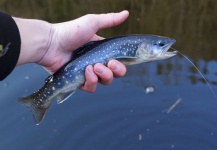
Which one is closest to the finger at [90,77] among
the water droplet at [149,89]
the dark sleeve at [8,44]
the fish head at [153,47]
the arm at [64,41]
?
the arm at [64,41]

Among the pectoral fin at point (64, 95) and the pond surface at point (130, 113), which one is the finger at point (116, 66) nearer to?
the pectoral fin at point (64, 95)

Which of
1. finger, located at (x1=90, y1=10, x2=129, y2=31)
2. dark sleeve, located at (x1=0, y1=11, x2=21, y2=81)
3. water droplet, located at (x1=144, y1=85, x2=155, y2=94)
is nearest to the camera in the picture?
dark sleeve, located at (x1=0, y1=11, x2=21, y2=81)

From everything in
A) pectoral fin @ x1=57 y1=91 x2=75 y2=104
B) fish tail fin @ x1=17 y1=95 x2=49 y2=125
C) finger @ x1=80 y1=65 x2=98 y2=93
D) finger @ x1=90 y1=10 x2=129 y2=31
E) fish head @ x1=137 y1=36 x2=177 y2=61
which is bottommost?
fish tail fin @ x1=17 y1=95 x2=49 y2=125

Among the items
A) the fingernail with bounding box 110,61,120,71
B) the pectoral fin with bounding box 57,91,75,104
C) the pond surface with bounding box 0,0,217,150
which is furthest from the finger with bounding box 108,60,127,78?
the pond surface with bounding box 0,0,217,150

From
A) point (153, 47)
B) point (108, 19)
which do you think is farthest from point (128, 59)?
point (108, 19)

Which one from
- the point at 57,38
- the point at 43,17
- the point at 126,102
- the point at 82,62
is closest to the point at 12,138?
the point at 126,102

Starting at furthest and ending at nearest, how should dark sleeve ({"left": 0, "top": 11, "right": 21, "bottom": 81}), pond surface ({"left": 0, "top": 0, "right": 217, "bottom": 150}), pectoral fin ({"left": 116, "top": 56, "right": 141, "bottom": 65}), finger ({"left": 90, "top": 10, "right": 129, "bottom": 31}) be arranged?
pond surface ({"left": 0, "top": 0, "right": 217, "bottom": 150}), finger ({"left": 90, "top": 10, "right": 129, "bottom": 31}), pectoral fin ({"left": 116, "top": 56, "right": 141, "bottom": 65}), dark sleeve ({"left": 0, "top": 11, "right": 21, "bottom": 81})

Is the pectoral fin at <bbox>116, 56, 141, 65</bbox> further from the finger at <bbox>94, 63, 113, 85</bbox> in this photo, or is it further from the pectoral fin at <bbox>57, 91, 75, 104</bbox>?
the pectoral fin at <bbox>57, 91, 75, 104</bbox>
